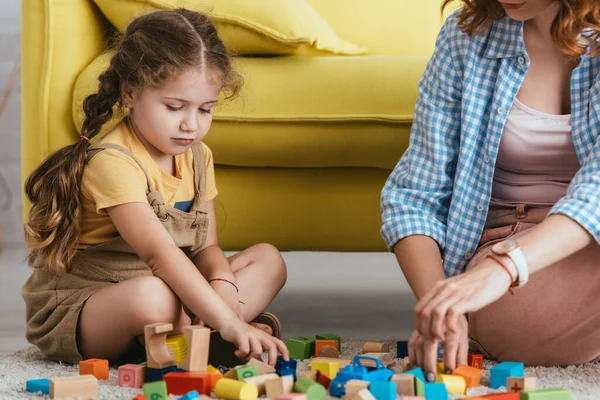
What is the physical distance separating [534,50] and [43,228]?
81cm

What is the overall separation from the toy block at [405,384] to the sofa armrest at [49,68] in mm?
924

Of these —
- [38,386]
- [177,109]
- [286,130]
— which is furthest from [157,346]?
[286,130]

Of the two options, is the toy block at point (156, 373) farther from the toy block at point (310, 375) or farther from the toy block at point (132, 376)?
the toy block at point (310, 375)

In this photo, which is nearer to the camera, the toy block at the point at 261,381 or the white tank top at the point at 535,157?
the toy block at the point at 261,381

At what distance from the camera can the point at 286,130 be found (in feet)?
5.40

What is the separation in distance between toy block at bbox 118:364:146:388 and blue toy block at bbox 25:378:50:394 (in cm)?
10

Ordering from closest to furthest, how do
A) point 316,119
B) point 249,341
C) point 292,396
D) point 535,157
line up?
point 292,396 → point 249,341 → point 535,157 → point 316,119

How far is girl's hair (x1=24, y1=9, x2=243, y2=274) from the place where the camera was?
1347 millimetres

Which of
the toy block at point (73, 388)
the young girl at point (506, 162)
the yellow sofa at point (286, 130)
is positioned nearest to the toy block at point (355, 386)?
the young girl at point (506, 162)

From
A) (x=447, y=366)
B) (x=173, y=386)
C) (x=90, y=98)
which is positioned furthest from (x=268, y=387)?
(x=90, y=98)

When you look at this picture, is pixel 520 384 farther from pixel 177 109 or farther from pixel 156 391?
pixel 177 109

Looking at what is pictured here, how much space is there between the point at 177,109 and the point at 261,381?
48 centimetres

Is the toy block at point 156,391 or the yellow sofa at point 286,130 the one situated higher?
the yellow sofa at point 286,130

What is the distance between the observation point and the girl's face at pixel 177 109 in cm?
135
